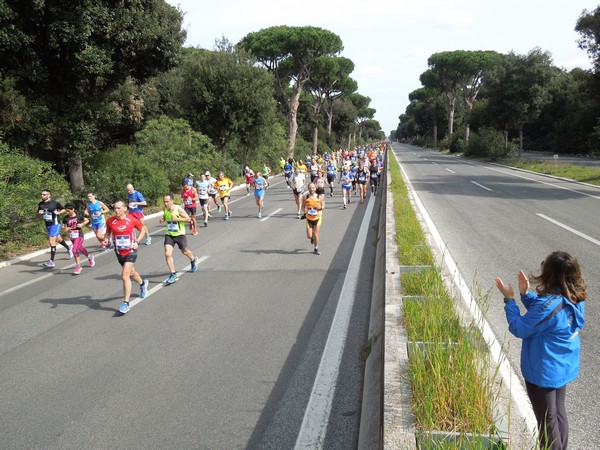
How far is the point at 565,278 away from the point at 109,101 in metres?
18.8

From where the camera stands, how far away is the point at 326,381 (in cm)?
410

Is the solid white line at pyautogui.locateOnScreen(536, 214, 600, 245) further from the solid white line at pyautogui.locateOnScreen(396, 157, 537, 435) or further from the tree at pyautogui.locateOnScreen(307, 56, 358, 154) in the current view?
the tree at pyautogui.locateOnScreen(307, 56, 358, 154)

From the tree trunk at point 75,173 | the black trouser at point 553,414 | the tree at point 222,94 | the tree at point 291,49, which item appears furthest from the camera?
the tree at point 291,49

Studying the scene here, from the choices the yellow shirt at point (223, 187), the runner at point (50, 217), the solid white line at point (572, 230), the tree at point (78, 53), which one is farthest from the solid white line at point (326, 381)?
the tree at point (78, 53)

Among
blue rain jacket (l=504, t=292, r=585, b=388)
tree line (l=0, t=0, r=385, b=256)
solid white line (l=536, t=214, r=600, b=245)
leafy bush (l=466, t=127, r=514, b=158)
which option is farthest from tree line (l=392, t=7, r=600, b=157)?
blue rain jacket (l=504, t=292, r=585, b=388)

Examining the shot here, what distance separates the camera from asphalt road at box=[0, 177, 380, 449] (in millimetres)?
3510

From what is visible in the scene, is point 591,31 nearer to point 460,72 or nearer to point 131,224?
point 131,224

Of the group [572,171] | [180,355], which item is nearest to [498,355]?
[180,355]

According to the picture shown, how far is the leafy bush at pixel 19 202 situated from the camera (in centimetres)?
1021

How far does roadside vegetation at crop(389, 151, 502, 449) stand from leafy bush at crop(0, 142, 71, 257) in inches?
396

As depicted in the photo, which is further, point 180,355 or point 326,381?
point 180,355

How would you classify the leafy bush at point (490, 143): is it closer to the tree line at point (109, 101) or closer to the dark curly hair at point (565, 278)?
the tree line at point (109, 101)

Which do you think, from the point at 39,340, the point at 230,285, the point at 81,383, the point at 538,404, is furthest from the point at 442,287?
the point at 39,340

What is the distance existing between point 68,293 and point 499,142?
38767 mm
